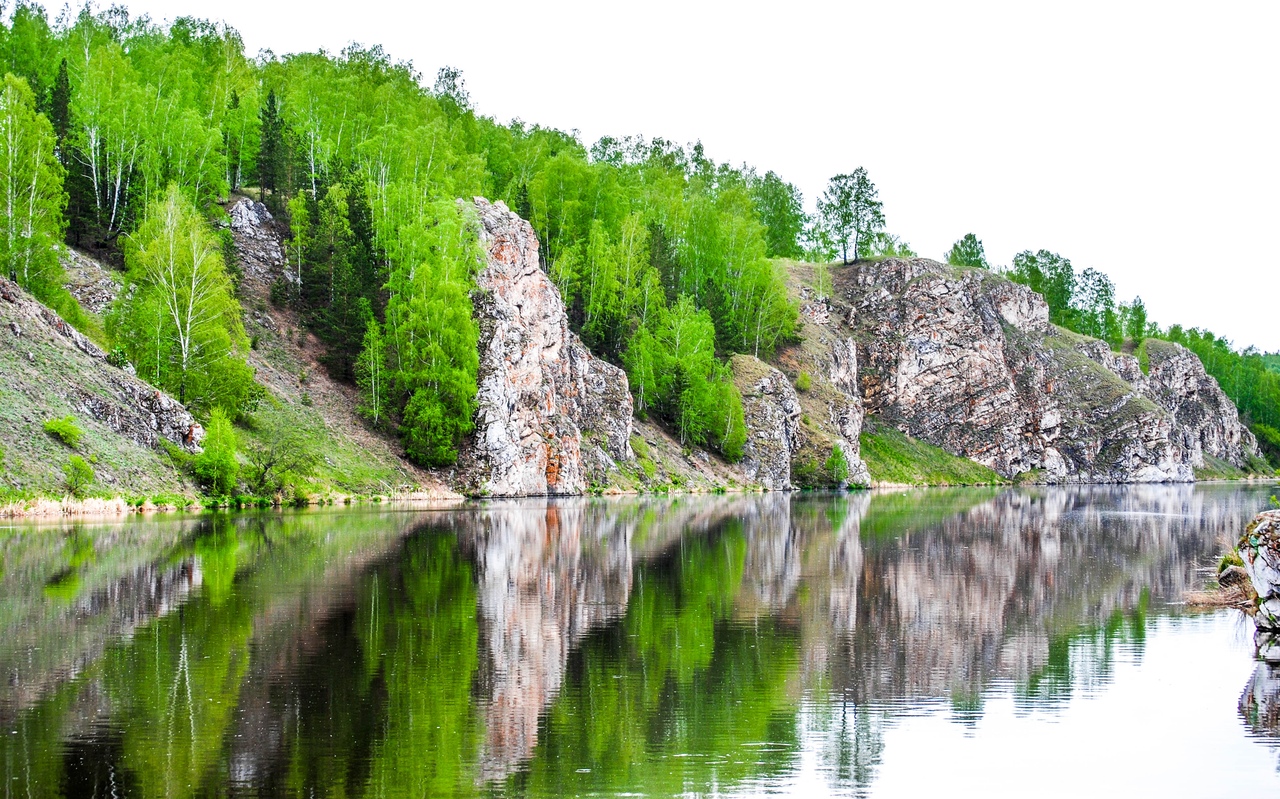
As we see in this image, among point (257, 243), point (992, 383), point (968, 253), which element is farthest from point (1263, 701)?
point (968, 253)

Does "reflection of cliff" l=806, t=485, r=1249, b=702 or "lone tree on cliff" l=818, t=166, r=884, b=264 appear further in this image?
"lone tree on cliff" l=818, t=166, r=884, b=264

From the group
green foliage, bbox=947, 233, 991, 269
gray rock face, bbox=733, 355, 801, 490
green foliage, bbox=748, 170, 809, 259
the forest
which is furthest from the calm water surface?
green foliage, bbox=947, 233, 991, 269

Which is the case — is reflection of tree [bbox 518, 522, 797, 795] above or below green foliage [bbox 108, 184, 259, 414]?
below

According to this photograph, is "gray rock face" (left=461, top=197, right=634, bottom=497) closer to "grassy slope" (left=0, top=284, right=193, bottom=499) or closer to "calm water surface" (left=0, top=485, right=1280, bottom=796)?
"grassy slope" (left=0, top=284, right=193, bottom=499)

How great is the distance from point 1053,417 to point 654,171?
72723 millimetres

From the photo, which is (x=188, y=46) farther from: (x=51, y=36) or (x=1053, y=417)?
(x=1053, y=417)

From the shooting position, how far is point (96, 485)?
48.1m

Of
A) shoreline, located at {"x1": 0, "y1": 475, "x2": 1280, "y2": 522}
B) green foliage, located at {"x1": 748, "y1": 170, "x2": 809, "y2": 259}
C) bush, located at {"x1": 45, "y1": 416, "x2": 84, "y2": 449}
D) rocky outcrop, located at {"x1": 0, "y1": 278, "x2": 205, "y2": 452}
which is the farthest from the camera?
green foliage, located at {"x1": 748, "y1": 170, "x2": 809, "y2": 259}

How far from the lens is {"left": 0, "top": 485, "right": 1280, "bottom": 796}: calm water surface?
12734 millimetres

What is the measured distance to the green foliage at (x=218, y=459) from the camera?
55.3 m

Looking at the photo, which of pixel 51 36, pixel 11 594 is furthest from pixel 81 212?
pixel 11 594

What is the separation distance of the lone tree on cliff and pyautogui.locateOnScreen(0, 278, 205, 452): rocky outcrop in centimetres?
12333

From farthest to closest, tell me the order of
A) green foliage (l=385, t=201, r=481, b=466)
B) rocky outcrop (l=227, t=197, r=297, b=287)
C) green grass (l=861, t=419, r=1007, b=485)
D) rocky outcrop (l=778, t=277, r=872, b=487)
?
1. green grass (l=861, t=419, r=1007, b=485)
2. rocky outcrop (l=778, t=277, r=872, b=487)
3. rocky outcrop (l=227, t=197, r=297, b=287)
4. green foliage (l=385, t=201, r=481, b=466)

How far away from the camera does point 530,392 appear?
267 feet
